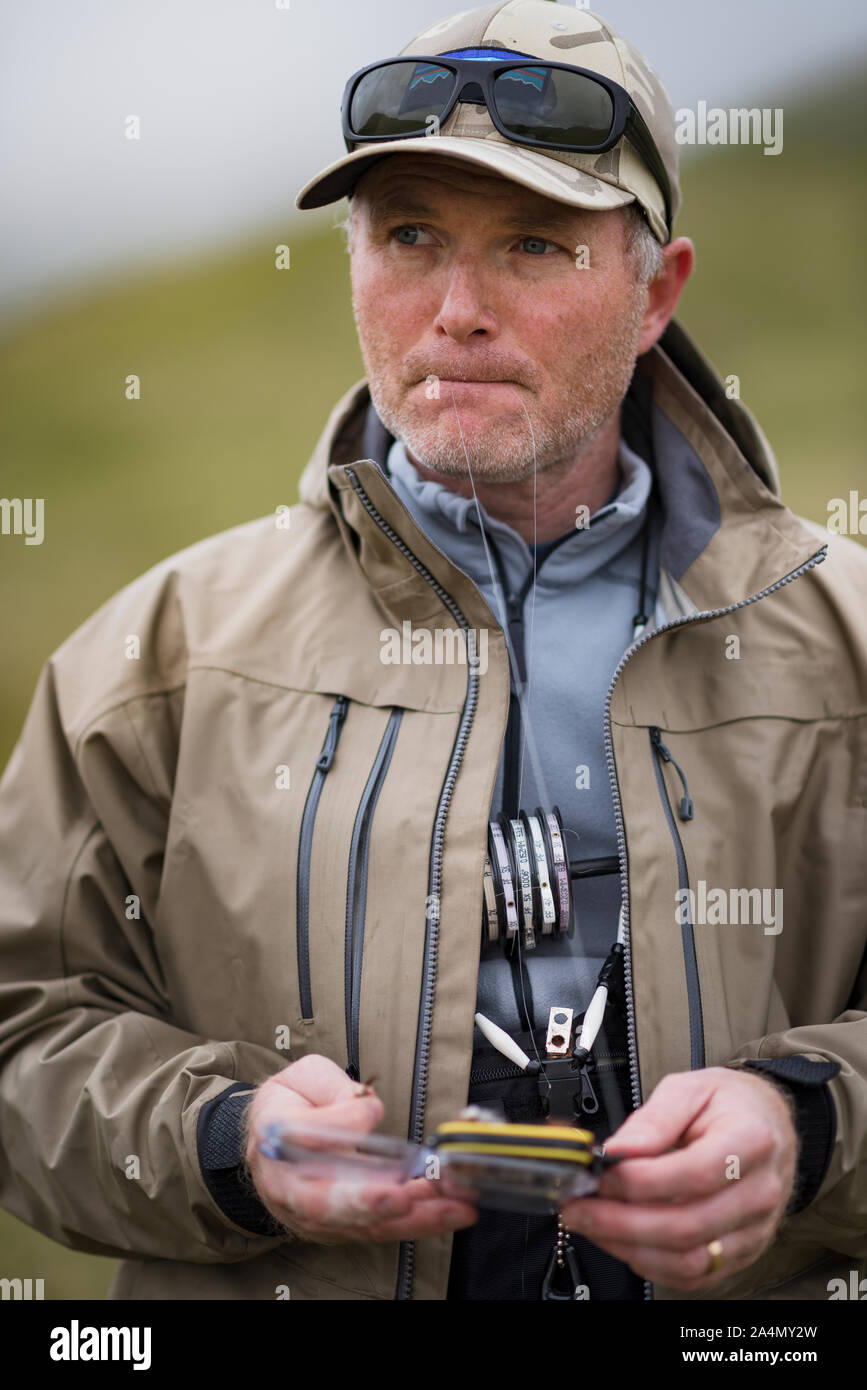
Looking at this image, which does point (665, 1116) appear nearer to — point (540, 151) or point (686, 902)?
point (686, 902)

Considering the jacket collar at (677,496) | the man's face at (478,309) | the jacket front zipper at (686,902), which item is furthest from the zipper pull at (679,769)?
the man's face at (478,309)

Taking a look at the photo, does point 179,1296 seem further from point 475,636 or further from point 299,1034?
point 475,636

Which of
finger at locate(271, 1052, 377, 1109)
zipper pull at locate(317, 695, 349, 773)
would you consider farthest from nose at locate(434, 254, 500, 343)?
finger at locate(271, 1052, 377, 1109)

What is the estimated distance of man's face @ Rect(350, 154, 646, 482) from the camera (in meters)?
1.94

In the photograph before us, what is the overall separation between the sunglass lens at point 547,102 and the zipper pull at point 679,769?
1.00 metres

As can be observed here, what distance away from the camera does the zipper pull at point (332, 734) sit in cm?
194

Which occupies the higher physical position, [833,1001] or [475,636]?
[475,636]

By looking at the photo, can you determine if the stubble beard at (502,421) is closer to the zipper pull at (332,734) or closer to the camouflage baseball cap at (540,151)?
the camouflage baseball cap at (540,151)

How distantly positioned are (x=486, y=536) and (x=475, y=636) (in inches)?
11.0

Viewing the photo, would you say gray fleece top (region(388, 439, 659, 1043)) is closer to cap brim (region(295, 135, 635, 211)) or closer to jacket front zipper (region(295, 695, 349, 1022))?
jacket front zipper (region(295, 695, 349, 1022))

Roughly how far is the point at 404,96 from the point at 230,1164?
1.72 meters

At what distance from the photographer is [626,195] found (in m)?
2.00
